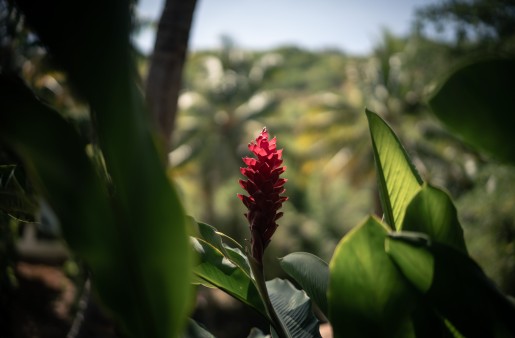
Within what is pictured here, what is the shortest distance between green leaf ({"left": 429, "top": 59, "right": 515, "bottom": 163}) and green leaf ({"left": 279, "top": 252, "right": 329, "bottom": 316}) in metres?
0.49

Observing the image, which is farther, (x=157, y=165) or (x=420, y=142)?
(x=420, y=142)

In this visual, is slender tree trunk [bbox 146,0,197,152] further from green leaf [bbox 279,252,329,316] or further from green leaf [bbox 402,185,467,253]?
green leaf [bbox 402,185,467,253]

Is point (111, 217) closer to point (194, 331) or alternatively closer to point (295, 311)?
point (194, 331)

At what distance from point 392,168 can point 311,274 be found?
326 mm

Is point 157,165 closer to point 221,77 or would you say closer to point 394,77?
point 394,77

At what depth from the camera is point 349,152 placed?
60.6 feet

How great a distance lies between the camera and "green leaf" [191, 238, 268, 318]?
3.11 ft

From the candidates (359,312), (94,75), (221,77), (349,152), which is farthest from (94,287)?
(221,77)

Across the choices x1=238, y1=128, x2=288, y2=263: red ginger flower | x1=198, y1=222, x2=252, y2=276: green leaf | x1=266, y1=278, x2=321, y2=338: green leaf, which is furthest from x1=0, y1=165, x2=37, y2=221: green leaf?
x1=266, y1=278, x2=321, y2=338: green leaf

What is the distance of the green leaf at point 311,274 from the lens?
1.02m

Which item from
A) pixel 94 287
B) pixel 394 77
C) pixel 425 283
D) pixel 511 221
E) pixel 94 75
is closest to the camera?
pixel 94 75

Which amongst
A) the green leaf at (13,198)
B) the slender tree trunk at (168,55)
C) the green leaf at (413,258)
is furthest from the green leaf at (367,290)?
the slender tree trunk at (168,55)

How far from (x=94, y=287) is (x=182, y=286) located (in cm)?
14

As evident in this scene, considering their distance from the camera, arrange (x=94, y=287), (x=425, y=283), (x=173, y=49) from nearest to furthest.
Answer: (x=94, y=287)
(x=425, y=283)
(x=173, y=49)
